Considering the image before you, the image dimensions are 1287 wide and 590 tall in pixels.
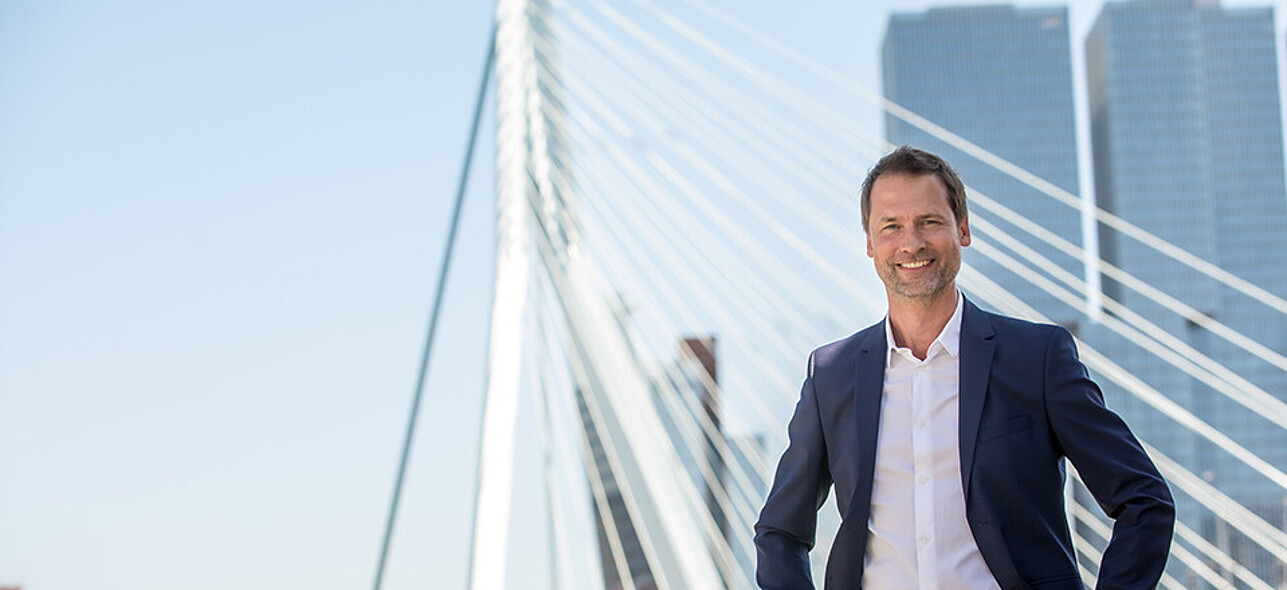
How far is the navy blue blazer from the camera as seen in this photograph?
95 centimetres

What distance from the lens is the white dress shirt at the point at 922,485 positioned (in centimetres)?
98

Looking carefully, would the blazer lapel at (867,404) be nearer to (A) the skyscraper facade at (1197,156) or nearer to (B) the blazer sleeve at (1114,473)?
(B) the blazer sleeve at (1114,473)

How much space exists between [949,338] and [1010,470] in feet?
0.35

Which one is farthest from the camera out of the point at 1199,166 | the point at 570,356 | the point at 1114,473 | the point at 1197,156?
the point at 1197,156

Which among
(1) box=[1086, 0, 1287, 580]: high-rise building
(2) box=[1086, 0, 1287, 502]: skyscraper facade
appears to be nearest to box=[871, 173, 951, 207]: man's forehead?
(1) box=[1086, 0, 1287, 580]: high-rise building

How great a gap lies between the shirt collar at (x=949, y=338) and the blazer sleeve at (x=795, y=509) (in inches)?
2.6

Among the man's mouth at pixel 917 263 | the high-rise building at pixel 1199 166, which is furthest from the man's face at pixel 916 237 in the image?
the high-rise building at pixel 1199 166

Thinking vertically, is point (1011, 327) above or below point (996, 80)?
above

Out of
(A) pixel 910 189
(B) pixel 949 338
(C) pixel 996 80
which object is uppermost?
(A) pixel 910 189

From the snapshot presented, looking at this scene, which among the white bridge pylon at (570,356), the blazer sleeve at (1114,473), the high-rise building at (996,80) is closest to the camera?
Result: the blazer sleeve at (1114,473)

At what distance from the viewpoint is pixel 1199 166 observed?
76.6 meters

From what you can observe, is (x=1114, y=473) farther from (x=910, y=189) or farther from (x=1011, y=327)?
(x=910, y=189)

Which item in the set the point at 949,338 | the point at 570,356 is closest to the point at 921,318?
the point at 949,338

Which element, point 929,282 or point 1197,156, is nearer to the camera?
point 929,282
